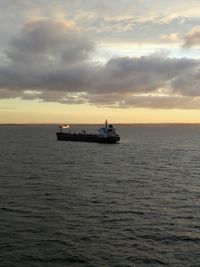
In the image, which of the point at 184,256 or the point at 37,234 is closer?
the point at 184,256

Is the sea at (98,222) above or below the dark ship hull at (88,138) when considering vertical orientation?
below

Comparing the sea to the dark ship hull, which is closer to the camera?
the sea

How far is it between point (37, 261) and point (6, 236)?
5591 mm

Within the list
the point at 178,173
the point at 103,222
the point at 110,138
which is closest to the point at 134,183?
the point at 178,173

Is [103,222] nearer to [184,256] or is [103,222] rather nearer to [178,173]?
[184,256]

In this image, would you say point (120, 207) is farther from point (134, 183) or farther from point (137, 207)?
point (134, 183)

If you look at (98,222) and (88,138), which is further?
(88,138)

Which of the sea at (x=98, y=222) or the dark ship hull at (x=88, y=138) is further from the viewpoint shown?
the dark ship hull at (x=88, y=138)

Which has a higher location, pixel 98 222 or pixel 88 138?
pixel 88 138

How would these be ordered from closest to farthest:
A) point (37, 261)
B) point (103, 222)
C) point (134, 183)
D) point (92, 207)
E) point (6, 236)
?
1. point (37, 261)
2. point (6, 236)
3. point (103, 222)
4. point (92, 207)
5. point (134, 183)

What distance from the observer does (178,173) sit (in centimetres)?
7206

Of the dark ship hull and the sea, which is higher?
the dark ship hull

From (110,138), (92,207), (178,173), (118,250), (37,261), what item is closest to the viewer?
(37,261)

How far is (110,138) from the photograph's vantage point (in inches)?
6053
